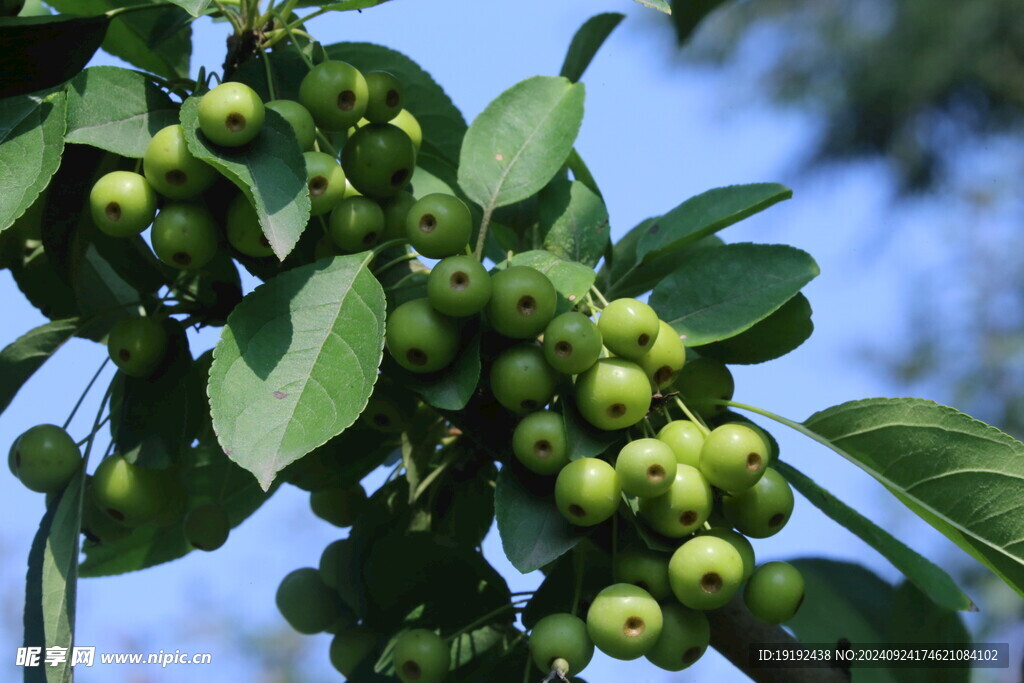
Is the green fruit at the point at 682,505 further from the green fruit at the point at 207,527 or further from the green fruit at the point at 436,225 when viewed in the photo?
the green fruit at the point at 207,527

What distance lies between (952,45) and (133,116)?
10.3 metres

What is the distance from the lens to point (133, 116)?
1.08 meters

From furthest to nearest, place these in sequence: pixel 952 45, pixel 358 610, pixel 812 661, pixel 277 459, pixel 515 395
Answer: pixel 952 45, pixel 358 610, pixel 812 661, pixel 515 395, pixel 277 459

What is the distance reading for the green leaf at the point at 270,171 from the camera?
3.16 ft

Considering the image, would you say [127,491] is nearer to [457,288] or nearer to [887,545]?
[457,288]

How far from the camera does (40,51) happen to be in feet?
3.47

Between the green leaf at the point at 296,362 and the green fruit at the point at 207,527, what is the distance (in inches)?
19.8

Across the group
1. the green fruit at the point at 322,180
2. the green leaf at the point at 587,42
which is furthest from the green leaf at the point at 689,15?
the green fruit at the point at 322,180

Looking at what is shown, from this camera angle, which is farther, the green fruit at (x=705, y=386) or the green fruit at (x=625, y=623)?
the green fruit at (x=705, y=386)

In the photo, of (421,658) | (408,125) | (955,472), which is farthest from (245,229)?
(955,472)

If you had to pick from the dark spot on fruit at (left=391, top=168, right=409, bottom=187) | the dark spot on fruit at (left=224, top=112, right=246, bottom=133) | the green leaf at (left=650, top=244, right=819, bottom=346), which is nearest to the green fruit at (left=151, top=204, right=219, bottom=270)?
the dark spot on fruit at (left=224, top=112, right=246, bottom=133)

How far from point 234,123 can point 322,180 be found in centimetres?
11

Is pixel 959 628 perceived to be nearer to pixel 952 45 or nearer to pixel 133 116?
pixel 133 116

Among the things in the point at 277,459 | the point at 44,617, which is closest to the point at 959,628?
the point at 277,459
